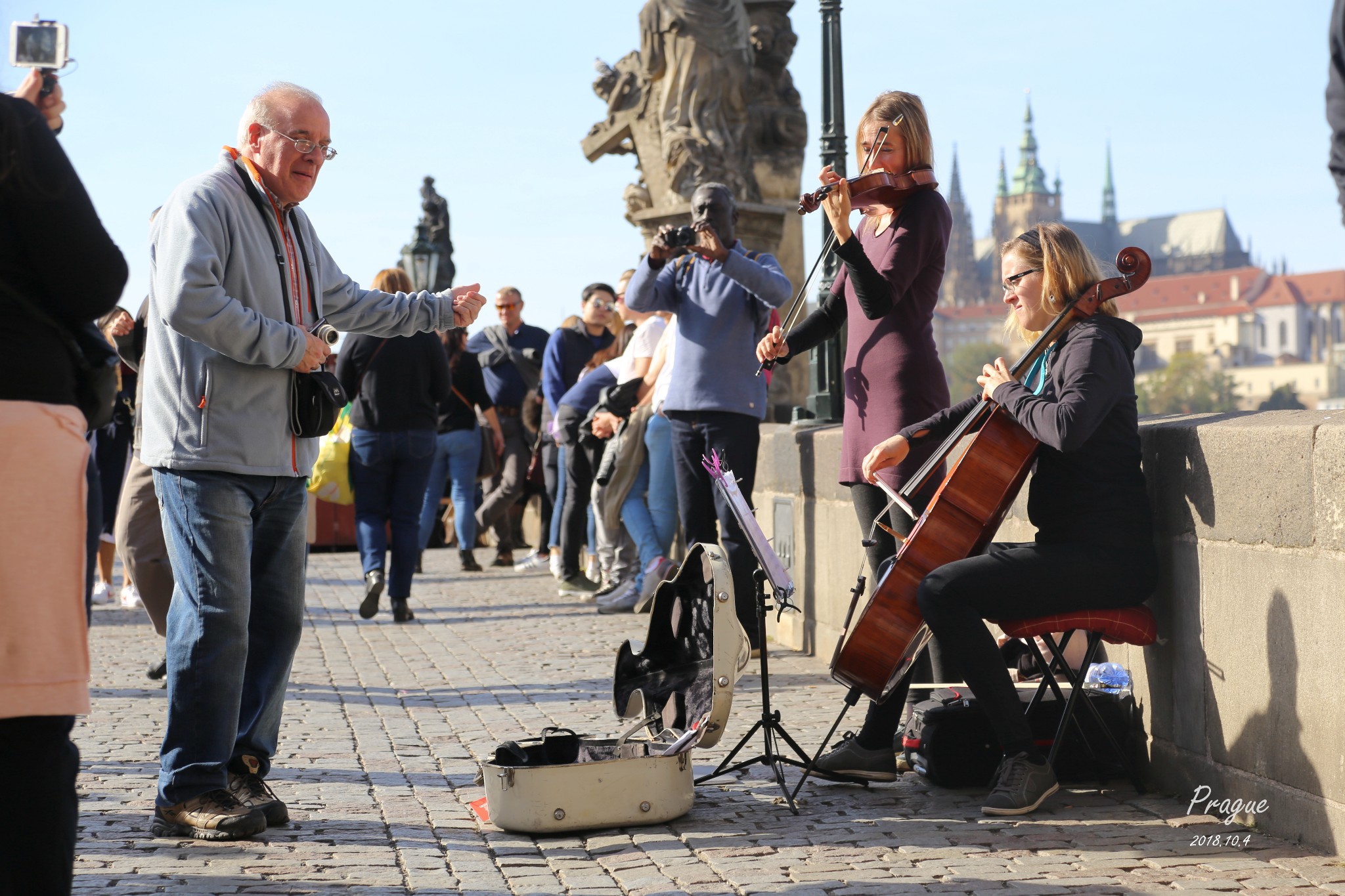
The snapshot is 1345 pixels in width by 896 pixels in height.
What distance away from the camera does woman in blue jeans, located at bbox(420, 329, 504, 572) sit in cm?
1148

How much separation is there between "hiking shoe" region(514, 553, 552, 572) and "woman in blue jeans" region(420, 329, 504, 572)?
0.88 metres

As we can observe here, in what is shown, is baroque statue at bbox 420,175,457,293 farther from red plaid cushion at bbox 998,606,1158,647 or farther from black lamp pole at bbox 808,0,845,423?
red plaid cushion at bbox 998,606,1158,647

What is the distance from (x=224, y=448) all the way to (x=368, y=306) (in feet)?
2.73

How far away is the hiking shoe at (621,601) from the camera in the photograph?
9734 millimetres

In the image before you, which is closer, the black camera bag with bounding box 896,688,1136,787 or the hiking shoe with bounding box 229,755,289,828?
the hiking shoe with bounding box 229,755,289,828

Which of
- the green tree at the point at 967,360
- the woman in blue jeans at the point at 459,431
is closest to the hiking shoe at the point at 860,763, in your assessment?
the woman in blue jeans at the point at 459,431

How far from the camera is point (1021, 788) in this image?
168 inches

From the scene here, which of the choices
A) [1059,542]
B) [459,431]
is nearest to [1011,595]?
[1059,542]

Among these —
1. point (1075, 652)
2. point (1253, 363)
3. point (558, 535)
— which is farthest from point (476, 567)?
point (1253, 363)

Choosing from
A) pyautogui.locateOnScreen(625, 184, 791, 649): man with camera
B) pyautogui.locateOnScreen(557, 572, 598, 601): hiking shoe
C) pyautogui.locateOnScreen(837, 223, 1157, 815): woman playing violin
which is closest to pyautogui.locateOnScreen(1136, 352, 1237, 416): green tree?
pyautogui.locateOnScreen(557, 572, 598, 601): hiking shoe

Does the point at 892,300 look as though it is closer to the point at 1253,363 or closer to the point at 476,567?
the point at 476,567

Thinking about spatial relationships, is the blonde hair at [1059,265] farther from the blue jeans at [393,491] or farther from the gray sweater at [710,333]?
the blue jeans at [393,491]

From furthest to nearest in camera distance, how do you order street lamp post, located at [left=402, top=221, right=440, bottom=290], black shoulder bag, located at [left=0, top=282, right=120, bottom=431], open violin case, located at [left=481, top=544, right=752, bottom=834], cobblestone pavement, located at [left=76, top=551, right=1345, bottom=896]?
1. street lamp post, located at [left=402, top=221, right=440, bottom=290]
2. open violin case, located at [left=481, top=544, right=752, bottom=834]
3. cobblestone pavement, located at [left=76, top=551, right=1345, bottom=896]
4. black shoulder bag, located at [left=0, top=282, right=120, bottom=431]

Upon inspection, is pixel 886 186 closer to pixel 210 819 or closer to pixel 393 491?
pixel 210 819
